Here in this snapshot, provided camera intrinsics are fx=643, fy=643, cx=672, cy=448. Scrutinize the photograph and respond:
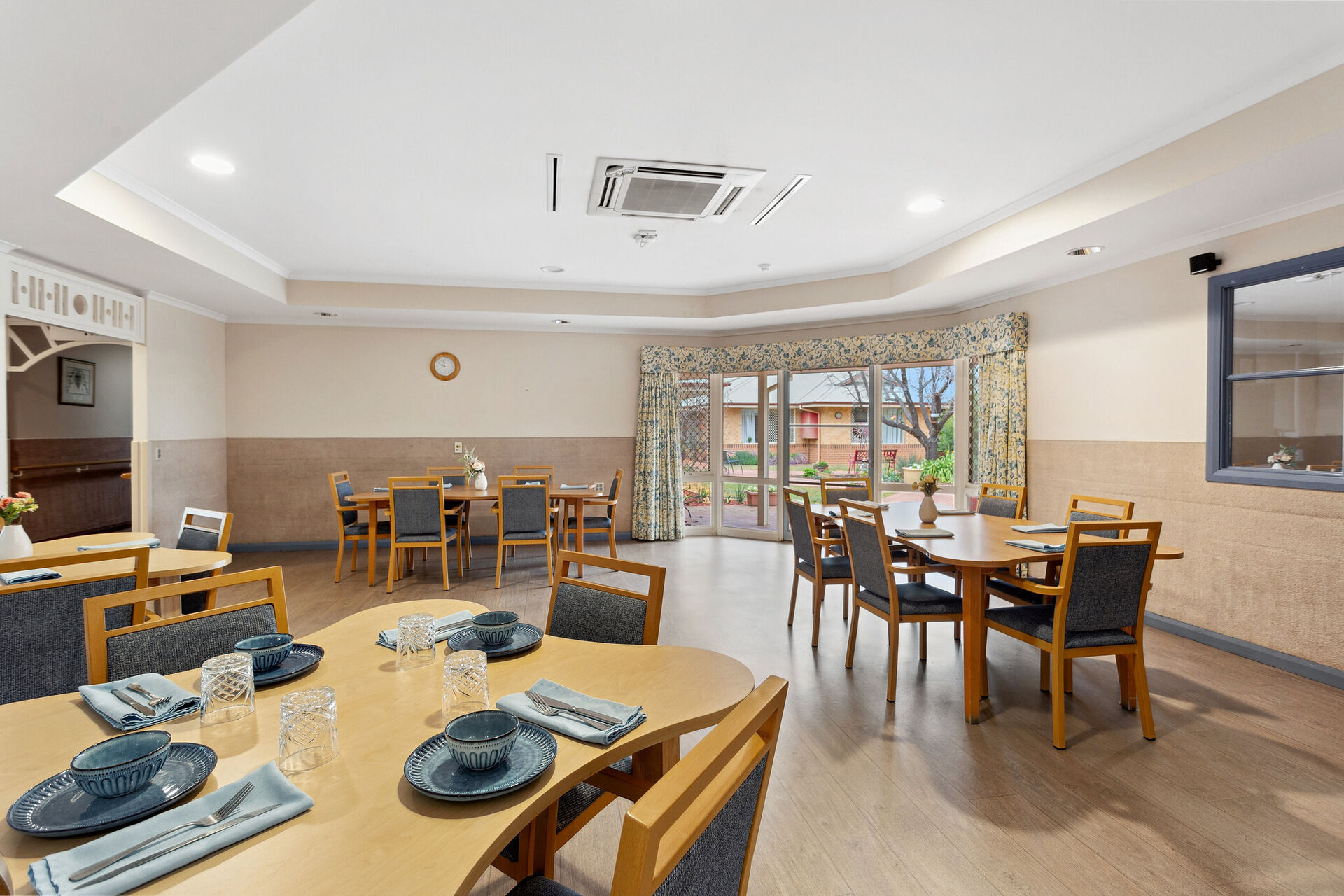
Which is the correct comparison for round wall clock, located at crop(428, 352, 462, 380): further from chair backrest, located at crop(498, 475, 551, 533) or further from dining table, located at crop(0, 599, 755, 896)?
dining table, located at crop(0, 599, 755, 896)

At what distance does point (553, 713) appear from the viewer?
125 centimetres

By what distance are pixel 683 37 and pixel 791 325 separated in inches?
190

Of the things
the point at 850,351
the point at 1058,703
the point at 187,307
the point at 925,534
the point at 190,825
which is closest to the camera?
the point at 190,825

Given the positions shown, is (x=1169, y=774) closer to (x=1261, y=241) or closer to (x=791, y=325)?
(x=1261, y=241)

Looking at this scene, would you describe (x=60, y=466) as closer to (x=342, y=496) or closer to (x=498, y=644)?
(x=342, y=496)

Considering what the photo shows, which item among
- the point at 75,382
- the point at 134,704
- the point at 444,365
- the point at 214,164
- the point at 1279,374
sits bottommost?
the point at 134,704

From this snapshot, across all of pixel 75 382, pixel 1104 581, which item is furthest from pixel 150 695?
pixel 75 382

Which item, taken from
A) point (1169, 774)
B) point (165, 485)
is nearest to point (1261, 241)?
point (1169, 774)

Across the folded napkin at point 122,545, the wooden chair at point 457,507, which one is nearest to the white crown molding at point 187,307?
the wooden chair at point 457,507

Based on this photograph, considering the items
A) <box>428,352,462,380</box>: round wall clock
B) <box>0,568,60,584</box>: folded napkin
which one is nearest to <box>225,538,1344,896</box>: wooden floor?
<box>0,568,60,584</box>: folded napkin

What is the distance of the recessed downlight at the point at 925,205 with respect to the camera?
3.98 m

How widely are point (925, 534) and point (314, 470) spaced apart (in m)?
6.23

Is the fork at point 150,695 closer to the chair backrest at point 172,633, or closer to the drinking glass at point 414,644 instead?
the chair backrest at point 172,633

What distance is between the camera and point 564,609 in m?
1.94
